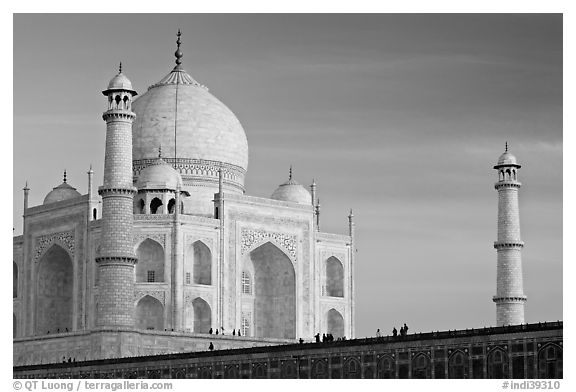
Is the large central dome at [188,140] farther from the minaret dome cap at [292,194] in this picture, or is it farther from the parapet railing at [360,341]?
Result: the parapet railing at [360,341]

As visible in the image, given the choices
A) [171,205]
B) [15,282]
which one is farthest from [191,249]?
[15,282]

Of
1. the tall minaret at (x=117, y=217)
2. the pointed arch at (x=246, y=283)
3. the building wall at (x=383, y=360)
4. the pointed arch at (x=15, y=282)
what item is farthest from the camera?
the pointed arch at (x=15, y=282)

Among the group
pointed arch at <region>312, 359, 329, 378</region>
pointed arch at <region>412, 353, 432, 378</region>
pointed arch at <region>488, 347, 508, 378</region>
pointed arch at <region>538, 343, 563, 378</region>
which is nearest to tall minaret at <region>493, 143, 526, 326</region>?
pointed arch at <region>312, 359, 329, 378</region>

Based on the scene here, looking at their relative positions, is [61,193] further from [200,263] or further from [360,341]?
[360,341]

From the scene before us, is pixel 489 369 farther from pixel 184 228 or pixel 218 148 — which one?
pixel 218 148

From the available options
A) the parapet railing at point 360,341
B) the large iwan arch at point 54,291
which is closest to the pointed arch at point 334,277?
the large iwan arch at point 54,291
